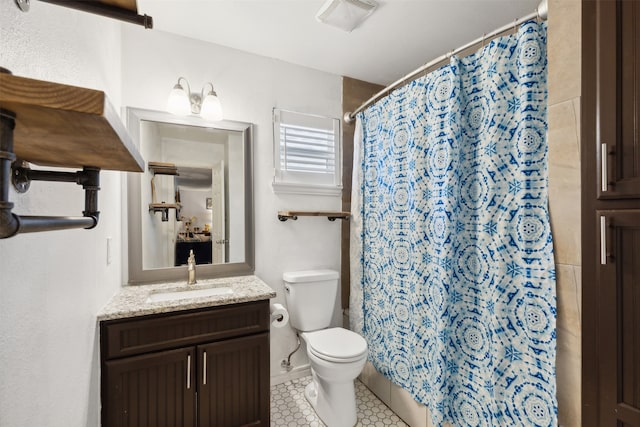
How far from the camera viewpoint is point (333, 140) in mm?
2430

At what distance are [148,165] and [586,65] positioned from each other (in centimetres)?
223

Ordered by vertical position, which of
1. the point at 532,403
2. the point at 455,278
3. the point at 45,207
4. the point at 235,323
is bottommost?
the point at 532,403

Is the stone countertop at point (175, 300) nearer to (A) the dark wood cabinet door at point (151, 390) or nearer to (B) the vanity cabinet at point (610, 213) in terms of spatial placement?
(A) the dark wood cabinet door at point (151, 390)

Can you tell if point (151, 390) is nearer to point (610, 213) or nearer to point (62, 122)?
point (62, 122)

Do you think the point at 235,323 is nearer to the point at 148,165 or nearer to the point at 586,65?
the point at 148,165

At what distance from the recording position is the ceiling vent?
1.57m

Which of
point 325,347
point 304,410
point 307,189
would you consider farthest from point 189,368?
point 307,189

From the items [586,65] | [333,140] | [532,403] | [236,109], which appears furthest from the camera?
[333,140]

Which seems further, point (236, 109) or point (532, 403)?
point (236, 109)

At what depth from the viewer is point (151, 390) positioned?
4.58 ft


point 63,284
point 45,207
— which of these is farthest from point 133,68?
point 63,284

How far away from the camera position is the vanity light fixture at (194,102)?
1.78 metres

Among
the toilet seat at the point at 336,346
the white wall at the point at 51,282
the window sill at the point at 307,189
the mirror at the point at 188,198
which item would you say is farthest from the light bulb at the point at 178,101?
the toilet seat at the point at 336,346

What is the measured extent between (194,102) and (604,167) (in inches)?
84.0
